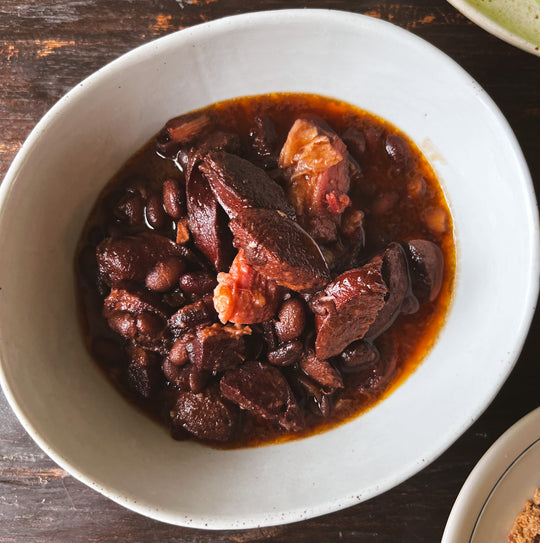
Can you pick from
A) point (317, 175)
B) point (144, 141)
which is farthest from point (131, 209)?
point (317, 175)

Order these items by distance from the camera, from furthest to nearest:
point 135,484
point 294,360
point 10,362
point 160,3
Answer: point 160,3 < point 294,360 < point 135,484 < point 10,362

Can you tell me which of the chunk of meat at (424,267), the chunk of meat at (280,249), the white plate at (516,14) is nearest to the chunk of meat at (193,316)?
the chunk of meat at (280,249)

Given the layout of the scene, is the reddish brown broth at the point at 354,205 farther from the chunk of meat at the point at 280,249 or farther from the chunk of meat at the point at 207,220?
the chunk of meat at the point at 280,249

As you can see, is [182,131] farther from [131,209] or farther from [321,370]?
[321,370]

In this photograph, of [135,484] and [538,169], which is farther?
[538,169]

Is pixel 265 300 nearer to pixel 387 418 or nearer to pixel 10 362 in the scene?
pixel 387 418

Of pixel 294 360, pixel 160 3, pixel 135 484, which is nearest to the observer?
pixel 135 484

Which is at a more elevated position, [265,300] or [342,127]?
[342,127]

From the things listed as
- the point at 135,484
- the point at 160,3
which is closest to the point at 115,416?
the point at 135,484
